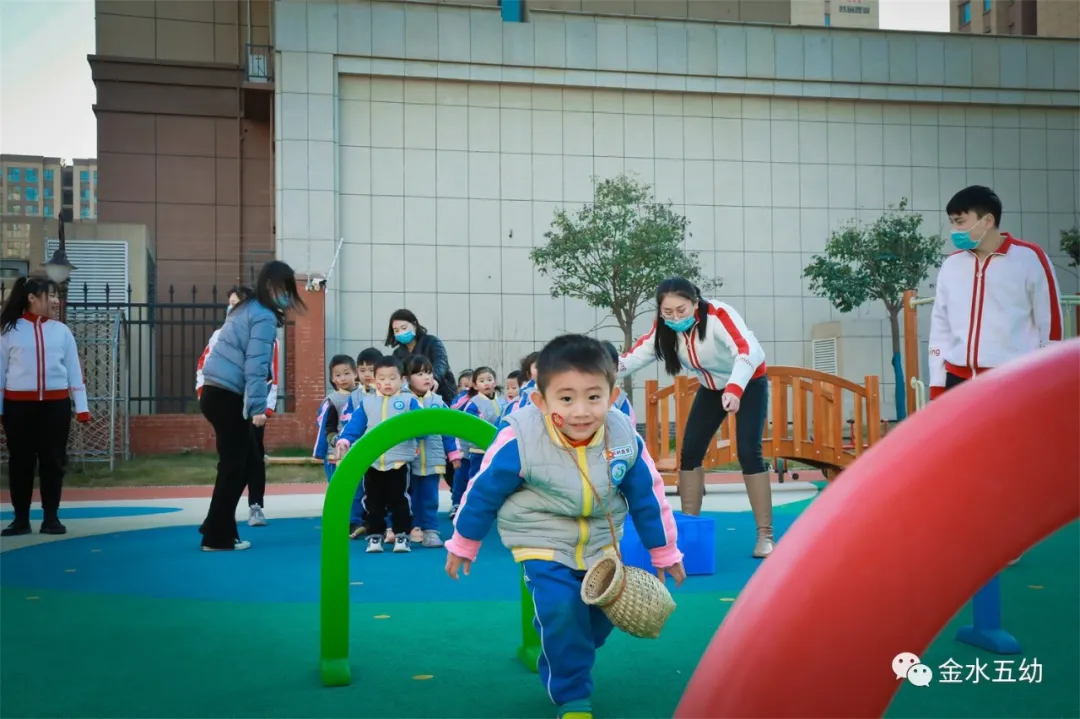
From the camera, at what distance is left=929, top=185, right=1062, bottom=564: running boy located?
4957mm

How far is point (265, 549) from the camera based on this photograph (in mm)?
7293

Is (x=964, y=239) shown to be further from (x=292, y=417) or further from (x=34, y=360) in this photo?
(x=292, y=417)

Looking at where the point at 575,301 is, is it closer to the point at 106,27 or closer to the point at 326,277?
the point at 326,277

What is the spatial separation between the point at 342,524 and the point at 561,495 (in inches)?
38.1

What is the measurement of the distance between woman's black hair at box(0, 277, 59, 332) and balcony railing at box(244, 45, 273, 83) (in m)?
18.2

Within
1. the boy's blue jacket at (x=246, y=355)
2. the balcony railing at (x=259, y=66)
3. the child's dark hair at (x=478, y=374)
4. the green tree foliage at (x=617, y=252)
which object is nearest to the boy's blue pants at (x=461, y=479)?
the child's dark hair at (x=478, y=374)

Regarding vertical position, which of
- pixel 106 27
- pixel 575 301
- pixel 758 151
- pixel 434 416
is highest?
pixel 106 27

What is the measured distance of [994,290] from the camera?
16.4ft

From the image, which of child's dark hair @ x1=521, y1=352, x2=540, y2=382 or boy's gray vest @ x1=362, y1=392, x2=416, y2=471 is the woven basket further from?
child's dark hair @ x1=521, y1=352, x2=540, y2=382

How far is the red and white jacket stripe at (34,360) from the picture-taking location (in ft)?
25.3

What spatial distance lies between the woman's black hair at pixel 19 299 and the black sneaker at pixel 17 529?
1.52m

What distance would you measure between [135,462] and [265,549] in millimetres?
11036

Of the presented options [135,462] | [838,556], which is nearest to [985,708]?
[838,556]

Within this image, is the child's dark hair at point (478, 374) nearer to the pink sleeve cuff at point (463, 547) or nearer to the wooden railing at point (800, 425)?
the wooden railing at point (800, 425)
